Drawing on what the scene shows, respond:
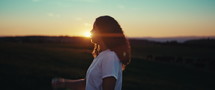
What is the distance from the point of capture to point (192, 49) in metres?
74.0

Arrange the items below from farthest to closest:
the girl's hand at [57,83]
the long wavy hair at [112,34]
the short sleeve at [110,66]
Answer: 1. the girl's hand at [57,83]
2. the long wavy hair at [112,34]
3. the short sleeve at [110,66]

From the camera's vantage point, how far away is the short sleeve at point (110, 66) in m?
3.24

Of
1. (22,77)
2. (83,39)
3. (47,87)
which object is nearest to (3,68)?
(22,77)

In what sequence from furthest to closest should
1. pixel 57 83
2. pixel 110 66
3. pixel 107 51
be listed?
pixel 57 83 < pixel 107 51 < pixel 110 66

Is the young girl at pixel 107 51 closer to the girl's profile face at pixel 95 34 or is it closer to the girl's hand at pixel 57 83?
the girl's profile face at pixel 95 34

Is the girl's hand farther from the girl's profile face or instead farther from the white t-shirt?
the girl's profile face

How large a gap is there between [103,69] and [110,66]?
78 millimetres

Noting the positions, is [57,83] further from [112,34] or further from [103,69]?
[112,34]

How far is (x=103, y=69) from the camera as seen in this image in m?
3.29

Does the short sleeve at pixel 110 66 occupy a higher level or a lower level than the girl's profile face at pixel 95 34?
lower

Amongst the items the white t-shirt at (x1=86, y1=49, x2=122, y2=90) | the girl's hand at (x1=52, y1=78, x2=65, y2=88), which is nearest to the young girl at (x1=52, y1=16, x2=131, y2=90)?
the white t-shirt at (x1=86, y1=49, x2=122, y2=90)

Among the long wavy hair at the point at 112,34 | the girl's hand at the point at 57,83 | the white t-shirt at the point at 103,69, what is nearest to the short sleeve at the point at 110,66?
the white t-shirt at the point at 103,69

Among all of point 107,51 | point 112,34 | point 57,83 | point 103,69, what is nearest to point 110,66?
point 103,69

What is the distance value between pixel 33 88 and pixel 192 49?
64942 millimetres
